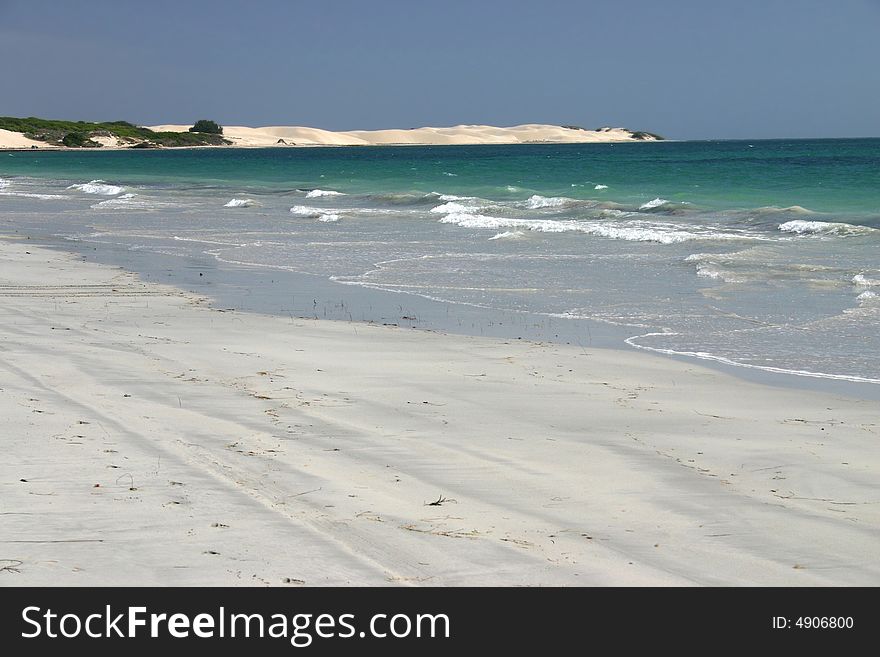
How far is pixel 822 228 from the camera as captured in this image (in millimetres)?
21219

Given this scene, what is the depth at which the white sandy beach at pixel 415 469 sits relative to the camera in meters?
3.95

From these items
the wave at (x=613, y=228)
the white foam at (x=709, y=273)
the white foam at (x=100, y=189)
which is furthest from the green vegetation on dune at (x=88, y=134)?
the white foam at (x=709, y=273)

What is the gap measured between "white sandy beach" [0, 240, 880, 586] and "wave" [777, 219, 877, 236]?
1368cm

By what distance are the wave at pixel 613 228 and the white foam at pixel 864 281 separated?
20.6 ft

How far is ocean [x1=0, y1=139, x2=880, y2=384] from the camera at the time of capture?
33.2 ft

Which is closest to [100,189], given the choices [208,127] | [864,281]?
[864,281]

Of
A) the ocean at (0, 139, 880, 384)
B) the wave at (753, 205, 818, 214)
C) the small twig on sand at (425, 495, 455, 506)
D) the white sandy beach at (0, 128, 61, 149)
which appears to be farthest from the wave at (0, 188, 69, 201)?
the white sandy beach at (0, 128, 61, 149)

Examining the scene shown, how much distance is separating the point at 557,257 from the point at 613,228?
5.39m

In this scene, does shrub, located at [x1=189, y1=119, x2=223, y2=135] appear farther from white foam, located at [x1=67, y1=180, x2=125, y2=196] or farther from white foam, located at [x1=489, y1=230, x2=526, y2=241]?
white foam, located at [x1=489, y1=230, x2=526, y2=241]

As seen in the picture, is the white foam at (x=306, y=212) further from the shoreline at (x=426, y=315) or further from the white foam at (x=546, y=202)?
the shoreline at (x=426, y=315)

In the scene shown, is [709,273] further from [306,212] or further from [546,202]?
[546,202]

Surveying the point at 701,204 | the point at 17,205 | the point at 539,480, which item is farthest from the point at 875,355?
the point at 17,205

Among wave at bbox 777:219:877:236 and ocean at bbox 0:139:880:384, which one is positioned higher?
wave at bbox 777:219:877:236
